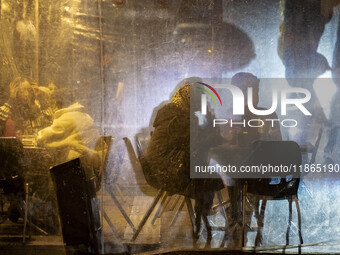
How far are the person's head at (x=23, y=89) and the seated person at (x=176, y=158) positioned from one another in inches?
54.9

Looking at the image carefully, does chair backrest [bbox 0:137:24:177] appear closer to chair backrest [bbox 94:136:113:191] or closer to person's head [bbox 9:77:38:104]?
person's head [bbox 9:77:38:104]

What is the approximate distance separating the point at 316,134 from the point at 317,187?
0.59 meters

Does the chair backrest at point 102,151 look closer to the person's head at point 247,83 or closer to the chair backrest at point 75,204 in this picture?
the chair backrest at point 75,204

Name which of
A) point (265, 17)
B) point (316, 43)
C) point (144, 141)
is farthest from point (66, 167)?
point (316, 43)

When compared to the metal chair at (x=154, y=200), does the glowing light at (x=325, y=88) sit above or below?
above

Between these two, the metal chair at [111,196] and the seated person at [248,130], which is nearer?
the seated person at [248,130]

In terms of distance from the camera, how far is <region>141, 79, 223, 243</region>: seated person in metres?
3.62

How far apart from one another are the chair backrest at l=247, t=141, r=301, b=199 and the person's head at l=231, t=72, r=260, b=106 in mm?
499

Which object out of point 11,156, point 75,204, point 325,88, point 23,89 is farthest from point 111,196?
point 325,88

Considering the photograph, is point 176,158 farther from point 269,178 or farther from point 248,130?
point 269,178

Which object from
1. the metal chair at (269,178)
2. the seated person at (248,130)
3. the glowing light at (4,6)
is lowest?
the metal chair at (269,178)

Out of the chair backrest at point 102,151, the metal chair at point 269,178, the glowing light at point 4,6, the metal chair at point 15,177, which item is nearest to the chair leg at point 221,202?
the metal chair at point 269,178

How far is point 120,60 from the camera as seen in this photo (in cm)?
359

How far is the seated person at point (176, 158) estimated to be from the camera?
3.62 m
